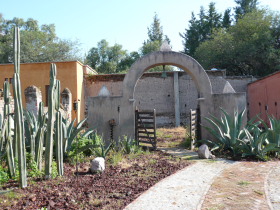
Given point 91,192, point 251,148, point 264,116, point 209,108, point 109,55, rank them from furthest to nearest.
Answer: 1. point 109,55
2. point 264,116
3. point 209,108
4. point 251,148
5. point 91,192

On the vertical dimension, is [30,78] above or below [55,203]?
above

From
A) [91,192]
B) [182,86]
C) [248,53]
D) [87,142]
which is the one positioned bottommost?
[91,192]

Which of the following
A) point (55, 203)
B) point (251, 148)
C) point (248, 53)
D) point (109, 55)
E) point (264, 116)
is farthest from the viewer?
point (109, 55)

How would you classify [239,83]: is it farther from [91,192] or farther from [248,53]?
[91,192]

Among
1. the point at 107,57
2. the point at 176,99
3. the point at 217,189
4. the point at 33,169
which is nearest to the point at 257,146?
the point at 217,189

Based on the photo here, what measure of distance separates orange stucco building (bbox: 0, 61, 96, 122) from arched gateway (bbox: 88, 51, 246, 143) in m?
8.36

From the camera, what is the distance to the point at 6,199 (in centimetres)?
437

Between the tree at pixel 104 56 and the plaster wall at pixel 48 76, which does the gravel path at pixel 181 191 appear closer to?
the plaster wall at pixel 48 76

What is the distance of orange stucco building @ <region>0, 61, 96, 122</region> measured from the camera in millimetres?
18064

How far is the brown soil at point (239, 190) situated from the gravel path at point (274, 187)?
0.11m

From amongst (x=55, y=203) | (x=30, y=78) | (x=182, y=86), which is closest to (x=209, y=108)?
(x=55, y=203)

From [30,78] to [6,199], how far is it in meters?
15.6

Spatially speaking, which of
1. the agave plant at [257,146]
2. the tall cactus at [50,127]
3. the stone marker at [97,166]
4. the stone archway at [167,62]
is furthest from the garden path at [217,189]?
the stone archway at [167,62]

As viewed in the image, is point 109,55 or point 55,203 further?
point 109,55
